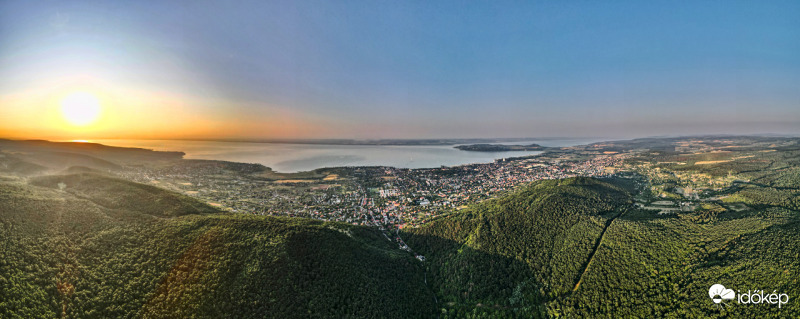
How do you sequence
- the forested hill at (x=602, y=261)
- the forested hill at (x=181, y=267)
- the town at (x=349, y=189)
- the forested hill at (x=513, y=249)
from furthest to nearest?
1. the town at (x=349, y=189)
2. the forested hill at (x=513, y=249)
3. the forested hill at (x=602, y=261)
4. the forested hill at (x=181, y=267)

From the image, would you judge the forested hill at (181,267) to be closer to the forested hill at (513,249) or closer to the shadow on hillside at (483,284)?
the shadow on hillside at (483,284)

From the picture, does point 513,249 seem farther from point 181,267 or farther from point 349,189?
point 349,189

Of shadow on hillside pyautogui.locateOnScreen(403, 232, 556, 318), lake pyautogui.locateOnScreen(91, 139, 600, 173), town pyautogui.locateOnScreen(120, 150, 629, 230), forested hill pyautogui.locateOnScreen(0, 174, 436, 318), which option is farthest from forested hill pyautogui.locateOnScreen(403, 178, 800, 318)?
lake pyautogui.locateOnScreen(91, 139, 600, 173)

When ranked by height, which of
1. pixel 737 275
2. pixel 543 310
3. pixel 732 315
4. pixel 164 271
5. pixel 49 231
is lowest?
pixel 543 310

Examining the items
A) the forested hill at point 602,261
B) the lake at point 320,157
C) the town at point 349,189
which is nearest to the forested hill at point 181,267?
the forested hill at point 602,261

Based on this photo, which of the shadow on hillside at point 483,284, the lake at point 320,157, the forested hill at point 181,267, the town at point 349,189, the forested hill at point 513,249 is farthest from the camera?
the lake at point 320,157

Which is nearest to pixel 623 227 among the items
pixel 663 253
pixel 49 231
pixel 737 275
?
pixel 663 253

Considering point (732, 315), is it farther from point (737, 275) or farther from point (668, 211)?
point (668, 211)

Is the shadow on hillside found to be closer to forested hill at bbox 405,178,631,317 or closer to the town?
forested hill at bbox 405,178,631,317

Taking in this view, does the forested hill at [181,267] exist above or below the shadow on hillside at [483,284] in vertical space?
above
